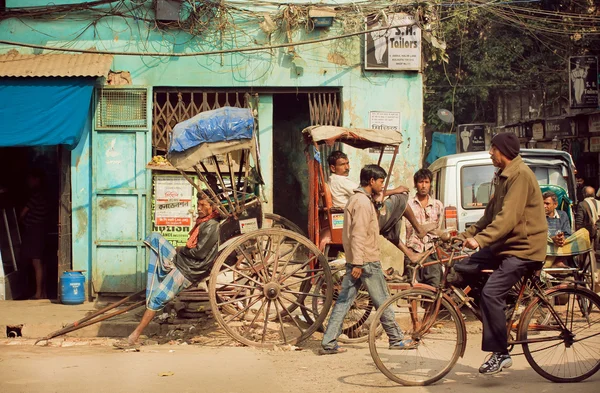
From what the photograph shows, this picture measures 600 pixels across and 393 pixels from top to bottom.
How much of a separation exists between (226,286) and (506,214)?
3.51 metres

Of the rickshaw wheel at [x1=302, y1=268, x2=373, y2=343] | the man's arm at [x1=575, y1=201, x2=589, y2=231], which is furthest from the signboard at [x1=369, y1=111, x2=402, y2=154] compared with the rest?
the man's arm at [x1=575, y1=201, x2=589, y2=231]

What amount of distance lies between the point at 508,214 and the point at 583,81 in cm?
1549

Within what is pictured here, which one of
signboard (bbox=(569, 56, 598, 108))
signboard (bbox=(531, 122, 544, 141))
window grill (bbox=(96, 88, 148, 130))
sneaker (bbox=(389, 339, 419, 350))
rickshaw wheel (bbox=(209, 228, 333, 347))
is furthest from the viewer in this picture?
signboard (bbox=(531, 122, 544, 141))

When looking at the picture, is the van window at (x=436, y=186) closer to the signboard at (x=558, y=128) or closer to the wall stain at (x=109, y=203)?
the wall stain at (x=109, y=203)

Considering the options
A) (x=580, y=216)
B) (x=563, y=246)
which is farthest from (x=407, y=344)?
(x=580, y=216)

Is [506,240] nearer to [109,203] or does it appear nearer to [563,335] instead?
[563,335]

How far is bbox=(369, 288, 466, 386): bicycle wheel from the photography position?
631 centimetres

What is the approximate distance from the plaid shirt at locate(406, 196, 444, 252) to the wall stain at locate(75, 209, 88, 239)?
4514mm

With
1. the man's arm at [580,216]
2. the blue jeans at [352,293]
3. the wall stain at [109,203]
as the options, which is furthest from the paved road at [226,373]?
the man's arm at [580,216]

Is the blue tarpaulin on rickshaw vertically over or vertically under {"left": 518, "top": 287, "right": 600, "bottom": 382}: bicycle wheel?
over

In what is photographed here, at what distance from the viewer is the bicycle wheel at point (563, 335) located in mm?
6309

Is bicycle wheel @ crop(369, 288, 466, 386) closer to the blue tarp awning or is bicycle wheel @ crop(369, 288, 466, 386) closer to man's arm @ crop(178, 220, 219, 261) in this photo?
man's arm @ crop(178, 220, 219, 261)

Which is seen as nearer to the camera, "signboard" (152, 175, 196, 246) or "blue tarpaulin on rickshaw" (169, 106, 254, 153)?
"blue tarpaulin on rickshaw" (169, 106, 254, 153)

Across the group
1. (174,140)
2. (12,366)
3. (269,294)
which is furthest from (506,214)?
(12,366)
